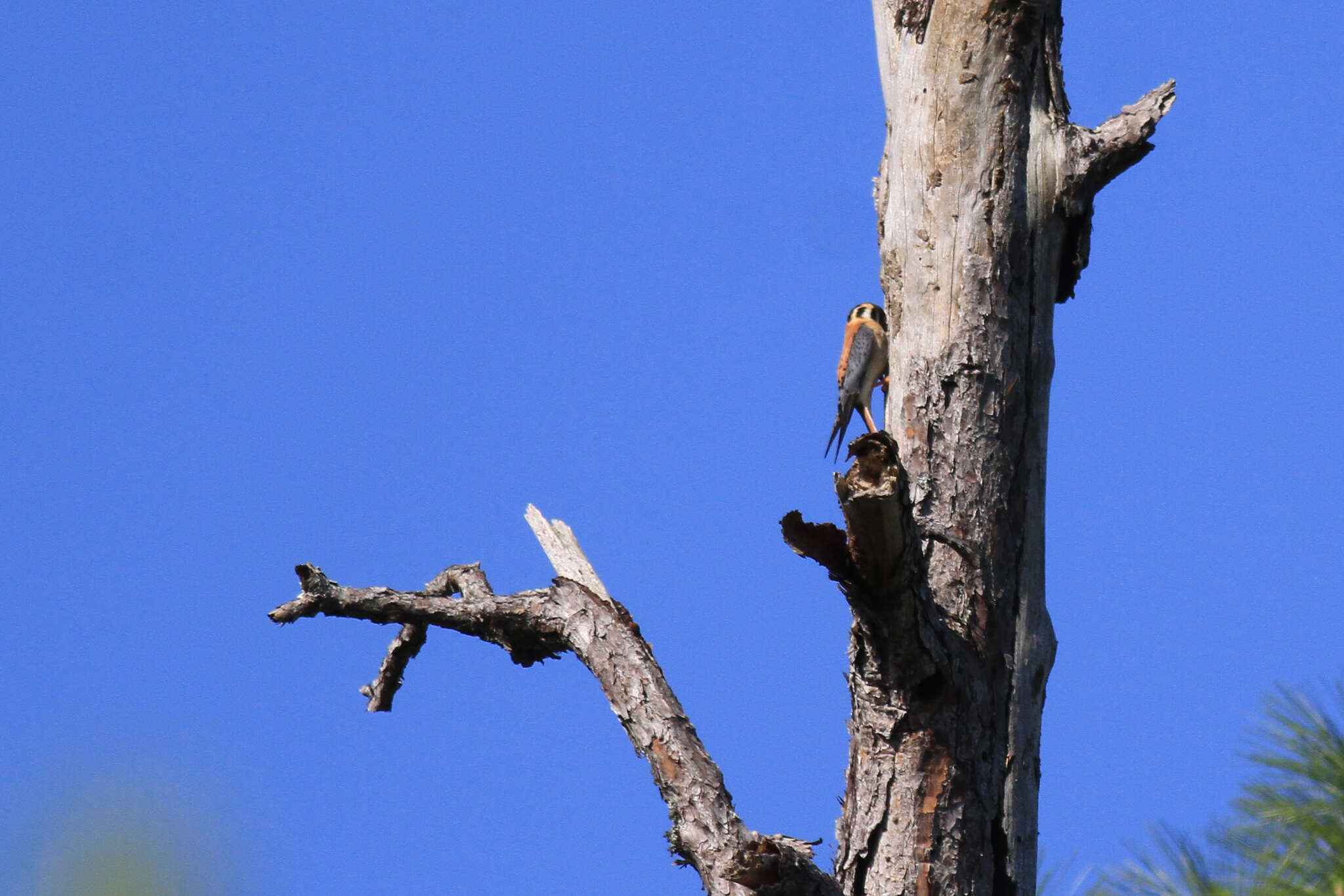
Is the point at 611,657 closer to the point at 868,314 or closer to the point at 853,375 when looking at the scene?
the point at 853,375

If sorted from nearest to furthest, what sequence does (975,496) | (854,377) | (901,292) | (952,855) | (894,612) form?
1. (894,612)
2. (952,855)
3. (975,496)
4. (901,292)
5. (854,377)

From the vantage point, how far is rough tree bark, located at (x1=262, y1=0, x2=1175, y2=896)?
293 centimetres

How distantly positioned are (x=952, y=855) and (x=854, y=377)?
9.77ft

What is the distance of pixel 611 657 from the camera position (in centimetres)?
355

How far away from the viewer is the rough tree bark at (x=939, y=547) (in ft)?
9.62

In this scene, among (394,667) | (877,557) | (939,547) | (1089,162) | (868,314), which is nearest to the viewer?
(877,557)

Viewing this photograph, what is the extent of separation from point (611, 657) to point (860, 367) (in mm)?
2471

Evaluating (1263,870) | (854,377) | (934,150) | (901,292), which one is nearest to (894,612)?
(901,292)

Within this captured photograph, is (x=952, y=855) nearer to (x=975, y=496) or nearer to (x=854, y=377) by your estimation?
(x=975, y=496)

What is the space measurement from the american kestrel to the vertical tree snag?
1806 millimetres

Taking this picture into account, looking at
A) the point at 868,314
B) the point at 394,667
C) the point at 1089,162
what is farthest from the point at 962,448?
the point at 868,314

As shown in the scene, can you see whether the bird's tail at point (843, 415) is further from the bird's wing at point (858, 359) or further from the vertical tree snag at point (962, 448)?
the vertical tree snag at point (962, 448)

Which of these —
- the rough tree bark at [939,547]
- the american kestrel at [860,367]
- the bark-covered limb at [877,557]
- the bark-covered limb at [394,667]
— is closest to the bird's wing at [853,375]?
the american kestrel at [860,367]

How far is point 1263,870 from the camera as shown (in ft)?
12.1
